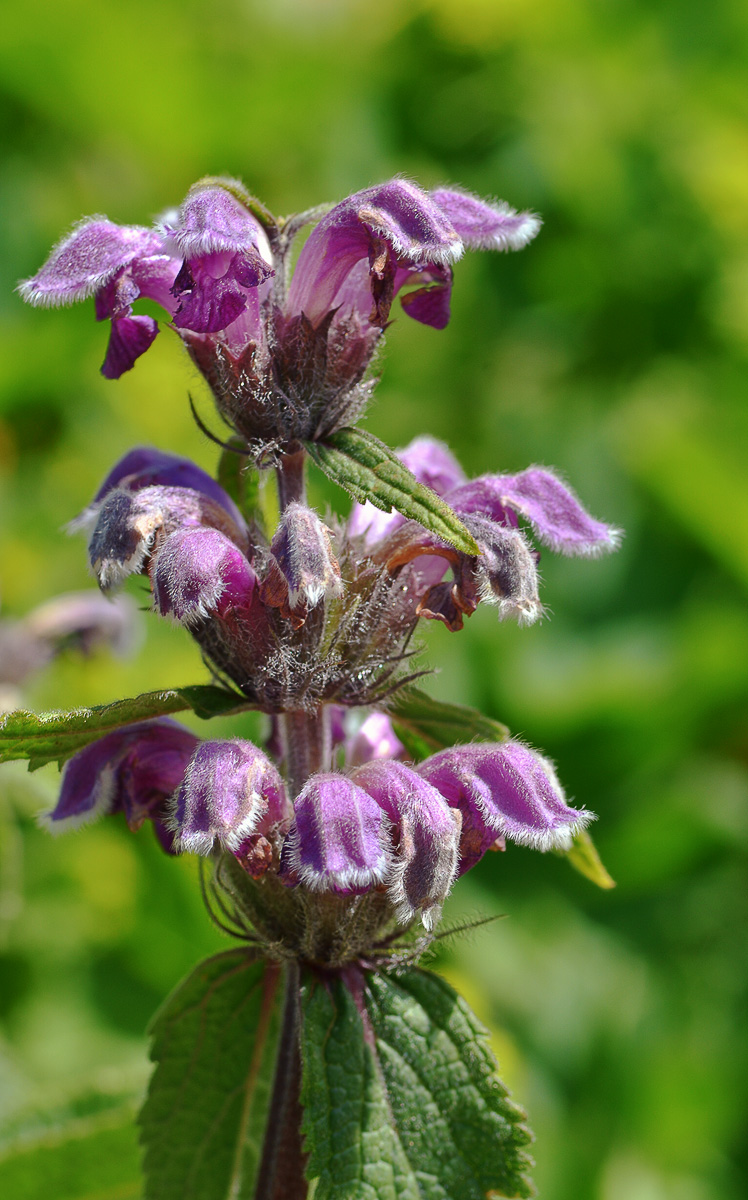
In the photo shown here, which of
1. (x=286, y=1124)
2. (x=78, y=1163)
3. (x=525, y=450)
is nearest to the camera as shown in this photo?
(x=286, y=1124)

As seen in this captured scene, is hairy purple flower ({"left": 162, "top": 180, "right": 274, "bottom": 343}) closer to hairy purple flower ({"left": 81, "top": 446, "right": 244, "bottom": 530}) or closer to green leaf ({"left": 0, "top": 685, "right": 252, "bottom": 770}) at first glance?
hairy purple flower ({"left": 81, "top": 446, "right": 244, "bottom": 530})

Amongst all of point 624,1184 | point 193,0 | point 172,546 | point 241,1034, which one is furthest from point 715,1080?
point 193,0

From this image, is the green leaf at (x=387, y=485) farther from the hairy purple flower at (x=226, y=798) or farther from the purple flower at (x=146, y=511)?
the hairy purple flower at (x=226, y=798)

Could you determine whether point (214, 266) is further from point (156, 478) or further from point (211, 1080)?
point (211, 1080)

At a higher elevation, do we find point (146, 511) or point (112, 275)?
point (112, 275)

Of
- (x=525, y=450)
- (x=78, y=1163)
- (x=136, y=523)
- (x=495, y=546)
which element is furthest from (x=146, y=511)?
(x=525, y=450)

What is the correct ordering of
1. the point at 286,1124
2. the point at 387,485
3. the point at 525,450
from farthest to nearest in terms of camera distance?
the point at 525,450 < the point at 286,1124 < the point at 387,485
